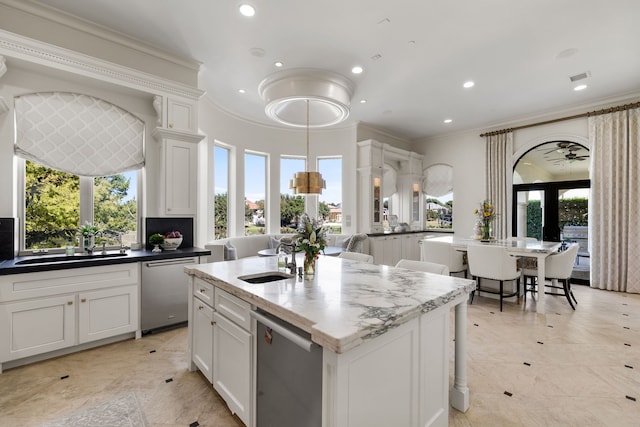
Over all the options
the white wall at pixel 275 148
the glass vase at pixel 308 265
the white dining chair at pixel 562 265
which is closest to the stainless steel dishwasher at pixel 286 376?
the glass vase at pixel 308 265

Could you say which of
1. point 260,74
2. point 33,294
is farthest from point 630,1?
point 33,294

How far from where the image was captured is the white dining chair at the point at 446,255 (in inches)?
177

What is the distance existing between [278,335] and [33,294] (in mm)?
2473

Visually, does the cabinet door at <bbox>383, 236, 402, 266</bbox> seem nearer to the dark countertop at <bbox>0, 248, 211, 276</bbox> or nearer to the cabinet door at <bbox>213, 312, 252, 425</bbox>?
the dark countertop at <bbox>0, 248, 211, 276</bbox>

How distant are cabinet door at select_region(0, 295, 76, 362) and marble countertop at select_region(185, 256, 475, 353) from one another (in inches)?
54.0

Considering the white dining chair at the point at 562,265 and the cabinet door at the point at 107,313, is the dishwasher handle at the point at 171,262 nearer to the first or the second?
the cabinet door at the point at 107,313

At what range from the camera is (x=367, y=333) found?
1165 millimetres

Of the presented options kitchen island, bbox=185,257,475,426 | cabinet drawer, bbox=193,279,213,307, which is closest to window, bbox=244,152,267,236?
cabinet drawer, bbox=193,279,213,307

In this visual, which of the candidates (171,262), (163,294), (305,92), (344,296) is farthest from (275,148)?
(344,296)

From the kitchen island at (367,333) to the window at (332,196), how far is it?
4569 mm

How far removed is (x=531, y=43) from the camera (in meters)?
3.43

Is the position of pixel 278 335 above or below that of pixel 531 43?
below

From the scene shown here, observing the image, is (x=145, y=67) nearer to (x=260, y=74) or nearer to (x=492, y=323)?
(x=260, y=74)

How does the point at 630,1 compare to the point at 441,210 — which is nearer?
the point at 630,1
